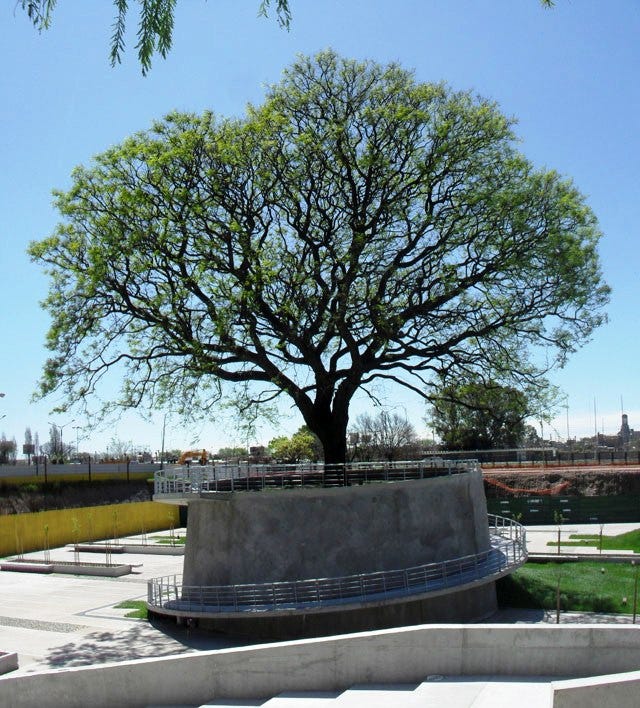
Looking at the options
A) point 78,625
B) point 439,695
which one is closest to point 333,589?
point 78,625

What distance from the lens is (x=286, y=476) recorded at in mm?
27672

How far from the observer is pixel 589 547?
1597 inches

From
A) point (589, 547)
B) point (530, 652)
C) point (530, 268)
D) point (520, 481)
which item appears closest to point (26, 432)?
point (520, 481)

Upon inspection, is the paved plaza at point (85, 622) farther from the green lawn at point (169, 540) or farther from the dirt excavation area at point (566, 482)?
the dirt excavation area at point (566, 482)

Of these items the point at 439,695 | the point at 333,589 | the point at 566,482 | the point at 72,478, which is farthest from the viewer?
the point at 72,478

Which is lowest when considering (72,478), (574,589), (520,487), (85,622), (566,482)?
(85,622)

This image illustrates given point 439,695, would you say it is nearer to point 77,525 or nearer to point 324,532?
point 324,532

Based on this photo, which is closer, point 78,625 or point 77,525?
point 78,625

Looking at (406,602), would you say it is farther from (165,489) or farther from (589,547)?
(589,547)

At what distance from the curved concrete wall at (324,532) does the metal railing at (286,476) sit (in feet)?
3.07

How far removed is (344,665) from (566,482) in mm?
48129

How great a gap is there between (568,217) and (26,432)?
135 metres

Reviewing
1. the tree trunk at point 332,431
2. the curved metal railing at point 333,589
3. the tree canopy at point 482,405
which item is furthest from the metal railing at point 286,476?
the curved metal railing at point 333,589

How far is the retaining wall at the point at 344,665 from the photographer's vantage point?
13078 millimetres
